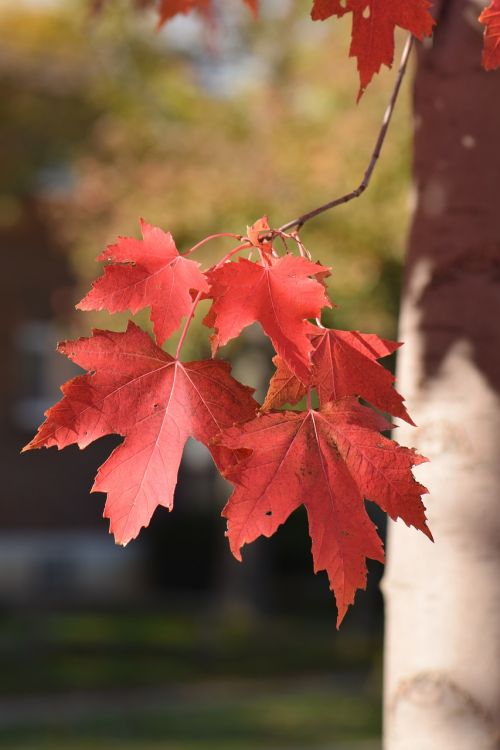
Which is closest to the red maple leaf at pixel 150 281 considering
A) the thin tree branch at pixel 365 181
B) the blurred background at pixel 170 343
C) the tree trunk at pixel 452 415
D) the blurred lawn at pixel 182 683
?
the thin tree branch at pixel 365 181

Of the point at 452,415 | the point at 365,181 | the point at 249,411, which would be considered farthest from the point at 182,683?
the point at 249,411

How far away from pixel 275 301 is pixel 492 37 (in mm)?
457

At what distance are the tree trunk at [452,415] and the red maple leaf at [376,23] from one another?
56 centimetres

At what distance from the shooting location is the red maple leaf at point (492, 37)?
5.18 ft

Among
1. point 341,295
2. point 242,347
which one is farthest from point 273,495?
point 242,347

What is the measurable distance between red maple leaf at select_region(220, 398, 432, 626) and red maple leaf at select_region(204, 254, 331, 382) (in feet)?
0.27

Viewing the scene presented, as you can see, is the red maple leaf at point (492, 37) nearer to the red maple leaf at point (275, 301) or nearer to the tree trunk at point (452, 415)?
the red maple leaf at point (275, 301)

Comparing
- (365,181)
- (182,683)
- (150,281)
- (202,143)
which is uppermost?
(202,143)

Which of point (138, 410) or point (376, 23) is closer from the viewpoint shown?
point (138, 410)

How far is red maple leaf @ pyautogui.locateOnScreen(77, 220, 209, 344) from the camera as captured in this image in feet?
5.08

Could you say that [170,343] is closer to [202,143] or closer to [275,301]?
[202,143]

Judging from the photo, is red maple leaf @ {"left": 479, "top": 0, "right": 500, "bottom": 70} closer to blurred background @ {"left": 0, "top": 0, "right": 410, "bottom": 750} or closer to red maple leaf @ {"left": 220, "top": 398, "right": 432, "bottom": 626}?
red maple leaf @ {"left": 220, "top": 398, "right": 432, "bottom": 626}

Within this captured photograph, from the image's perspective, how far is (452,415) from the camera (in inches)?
83.6

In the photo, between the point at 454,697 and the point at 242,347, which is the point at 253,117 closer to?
the point at 242,347
